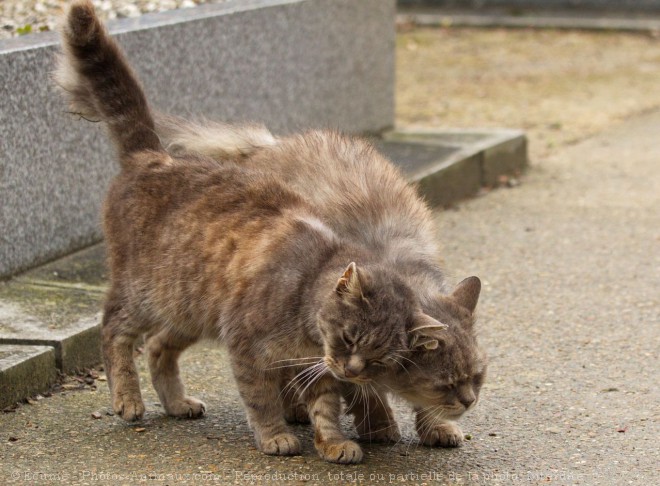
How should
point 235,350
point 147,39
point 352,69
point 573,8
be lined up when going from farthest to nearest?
1. point 573,8
2. point 352,69
3. point 147,39
4. point 235,350

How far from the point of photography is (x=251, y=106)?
7.54 metres

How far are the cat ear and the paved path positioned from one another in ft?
1.70

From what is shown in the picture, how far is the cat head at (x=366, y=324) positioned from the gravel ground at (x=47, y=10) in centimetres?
331

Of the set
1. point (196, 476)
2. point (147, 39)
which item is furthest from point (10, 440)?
point (147, 39)

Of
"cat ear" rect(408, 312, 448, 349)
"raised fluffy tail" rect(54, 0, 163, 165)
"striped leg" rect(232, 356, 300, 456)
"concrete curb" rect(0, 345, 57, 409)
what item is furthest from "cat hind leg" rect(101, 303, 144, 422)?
"cat ear" rect(408, 312, 448, 349)

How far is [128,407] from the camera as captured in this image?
444 centimetres

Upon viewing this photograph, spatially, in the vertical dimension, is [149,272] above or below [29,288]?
above

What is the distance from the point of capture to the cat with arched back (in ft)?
12.6

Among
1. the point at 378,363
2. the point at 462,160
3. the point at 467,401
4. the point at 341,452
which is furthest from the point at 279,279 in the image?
the point at 462,160

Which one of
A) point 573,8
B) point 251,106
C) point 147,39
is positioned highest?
point 147,39

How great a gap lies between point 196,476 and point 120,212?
1235mm

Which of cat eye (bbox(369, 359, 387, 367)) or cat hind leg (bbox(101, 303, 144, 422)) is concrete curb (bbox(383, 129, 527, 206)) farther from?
cat eye (bbox(369, 359, 387, 367))

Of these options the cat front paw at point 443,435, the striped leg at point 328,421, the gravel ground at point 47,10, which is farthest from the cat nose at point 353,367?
the gravel ground at point 47,10

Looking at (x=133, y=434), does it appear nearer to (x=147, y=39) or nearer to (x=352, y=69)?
(x=147, y=39)
